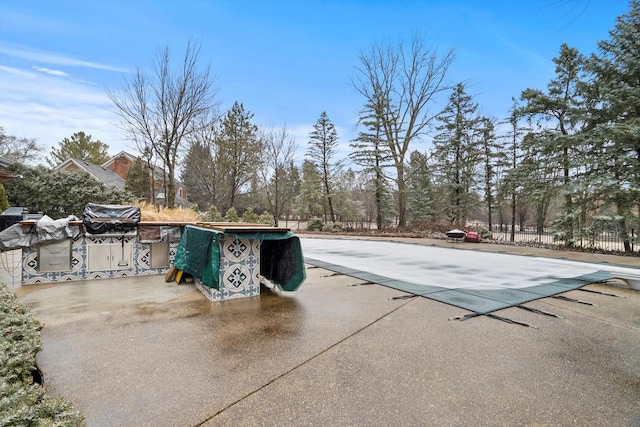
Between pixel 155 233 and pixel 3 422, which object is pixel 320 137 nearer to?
pixel 155 233

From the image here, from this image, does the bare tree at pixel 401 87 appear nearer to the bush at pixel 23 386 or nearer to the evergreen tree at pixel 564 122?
the evergreen tree at pixel 564 122

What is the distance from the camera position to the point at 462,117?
53.0ft

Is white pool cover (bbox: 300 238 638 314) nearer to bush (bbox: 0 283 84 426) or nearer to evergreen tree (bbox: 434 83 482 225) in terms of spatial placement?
bush (bbox: 0 283 84 426)

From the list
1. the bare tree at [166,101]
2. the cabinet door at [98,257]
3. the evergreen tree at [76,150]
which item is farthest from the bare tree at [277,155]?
the evergreen tree at [76,150]

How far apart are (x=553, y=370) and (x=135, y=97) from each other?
12759mm

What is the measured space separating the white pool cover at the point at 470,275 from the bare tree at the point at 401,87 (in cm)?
955

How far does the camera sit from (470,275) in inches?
170

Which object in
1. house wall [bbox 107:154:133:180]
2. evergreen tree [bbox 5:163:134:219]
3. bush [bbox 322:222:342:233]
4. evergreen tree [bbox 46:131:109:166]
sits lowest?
bush [bbox 322:222:342:233]

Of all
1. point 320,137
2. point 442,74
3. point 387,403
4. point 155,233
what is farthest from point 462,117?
point 387,403

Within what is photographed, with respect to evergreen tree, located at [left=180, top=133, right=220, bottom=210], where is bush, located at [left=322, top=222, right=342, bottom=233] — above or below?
below

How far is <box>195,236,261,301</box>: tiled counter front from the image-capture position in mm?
3223

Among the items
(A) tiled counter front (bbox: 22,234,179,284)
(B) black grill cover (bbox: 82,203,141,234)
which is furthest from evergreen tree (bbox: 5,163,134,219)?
(A) tiled counter front (bbox: 22,234,179,284)

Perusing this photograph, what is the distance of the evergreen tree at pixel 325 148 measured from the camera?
715 inches

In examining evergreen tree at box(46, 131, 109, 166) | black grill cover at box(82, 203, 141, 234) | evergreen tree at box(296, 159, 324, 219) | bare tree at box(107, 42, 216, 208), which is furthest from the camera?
evergreen tree at box(46, 131, 109, 166)
